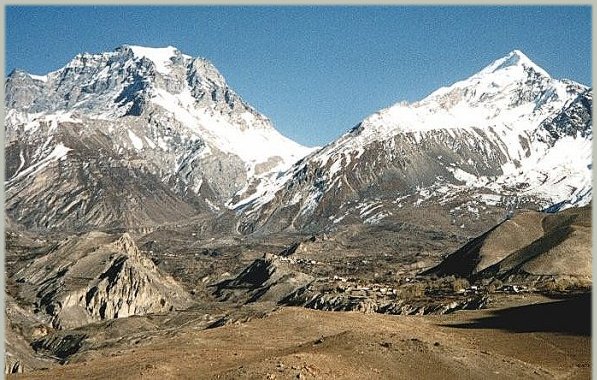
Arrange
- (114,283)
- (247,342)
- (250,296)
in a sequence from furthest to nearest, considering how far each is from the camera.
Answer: (250,296)
(114,283)
(247,342)

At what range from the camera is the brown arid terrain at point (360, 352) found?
48781mm

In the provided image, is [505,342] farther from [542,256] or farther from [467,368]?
[542,256]

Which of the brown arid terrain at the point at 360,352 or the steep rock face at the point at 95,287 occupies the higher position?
the steep rock face at the point at 95,287

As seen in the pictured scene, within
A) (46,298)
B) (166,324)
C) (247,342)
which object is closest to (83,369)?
(247,342)

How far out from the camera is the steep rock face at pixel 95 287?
166 meters

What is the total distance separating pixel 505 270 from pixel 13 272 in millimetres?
131187

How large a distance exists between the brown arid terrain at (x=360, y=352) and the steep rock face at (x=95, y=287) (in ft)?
311

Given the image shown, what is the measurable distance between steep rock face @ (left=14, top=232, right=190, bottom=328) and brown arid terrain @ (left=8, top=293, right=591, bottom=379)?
9492cm

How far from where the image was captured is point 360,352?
5178 centimetres

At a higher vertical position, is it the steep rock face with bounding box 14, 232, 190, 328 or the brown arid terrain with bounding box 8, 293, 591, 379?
the steep rock face with bounding box 14, 232, 190, 328

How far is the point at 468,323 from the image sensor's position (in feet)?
297

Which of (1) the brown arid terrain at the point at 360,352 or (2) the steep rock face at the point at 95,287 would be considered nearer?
(1) the brown arid terrain at the point at 360,352

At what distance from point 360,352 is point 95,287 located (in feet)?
441

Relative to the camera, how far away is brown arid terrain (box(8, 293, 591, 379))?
160 feet
